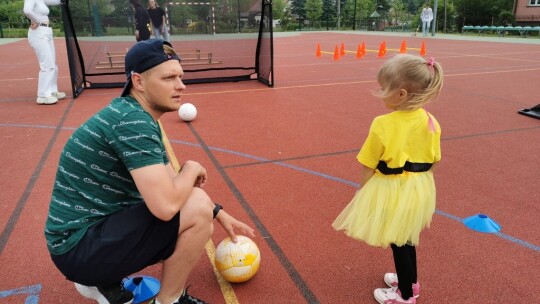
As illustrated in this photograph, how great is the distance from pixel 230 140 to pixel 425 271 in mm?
3551

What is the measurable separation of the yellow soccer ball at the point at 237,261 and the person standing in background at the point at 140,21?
988 cm

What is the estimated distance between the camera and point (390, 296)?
2.50 m

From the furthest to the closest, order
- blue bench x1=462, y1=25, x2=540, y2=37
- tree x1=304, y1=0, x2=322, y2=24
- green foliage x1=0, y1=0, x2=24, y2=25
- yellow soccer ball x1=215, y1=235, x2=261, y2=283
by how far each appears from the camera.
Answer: tree x1=304, y1=0, x2=322, y2=24
green foliage x1=0, y1=0, x2=24, y2=25
blue bench x1=462, y1=25, x2=540, y2=37
yellow soccer ball x1=215, y1=235, x2=261, y2=283

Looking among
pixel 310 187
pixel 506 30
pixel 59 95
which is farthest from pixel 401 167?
pixel 506 30

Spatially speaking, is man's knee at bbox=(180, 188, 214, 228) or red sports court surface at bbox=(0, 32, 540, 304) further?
red sports court surface at bbox=(0, 32, 540, 304)

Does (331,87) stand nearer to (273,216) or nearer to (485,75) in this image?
(485,75)

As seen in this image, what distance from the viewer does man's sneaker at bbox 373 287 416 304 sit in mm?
2465

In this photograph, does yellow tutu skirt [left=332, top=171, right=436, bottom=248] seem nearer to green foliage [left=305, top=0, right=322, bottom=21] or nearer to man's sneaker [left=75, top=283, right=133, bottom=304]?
man's sneaker [left=75, top=283, right=133, bottom=304]

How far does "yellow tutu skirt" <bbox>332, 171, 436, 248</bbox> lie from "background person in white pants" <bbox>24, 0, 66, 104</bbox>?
7.56 metres

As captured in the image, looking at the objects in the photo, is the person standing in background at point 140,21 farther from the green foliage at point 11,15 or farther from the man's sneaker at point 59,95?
the green foliage at point 11,15

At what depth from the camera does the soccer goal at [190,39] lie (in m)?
9.59

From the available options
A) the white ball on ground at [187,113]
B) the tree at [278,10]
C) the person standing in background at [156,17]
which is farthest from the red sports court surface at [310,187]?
the tree at [278,10]

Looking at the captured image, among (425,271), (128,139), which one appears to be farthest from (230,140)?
(128,139)

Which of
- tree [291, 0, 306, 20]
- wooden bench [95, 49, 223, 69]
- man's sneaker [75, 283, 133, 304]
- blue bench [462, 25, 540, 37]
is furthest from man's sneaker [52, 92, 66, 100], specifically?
tree [291, 0, 306, 20]
